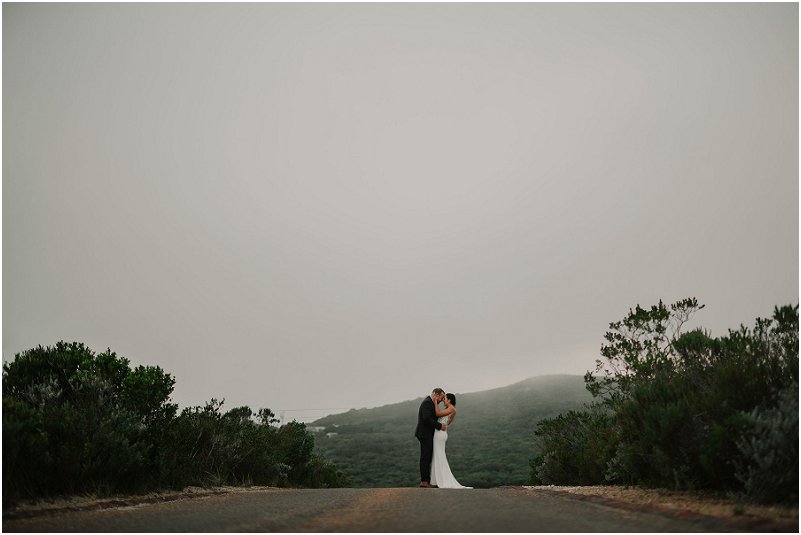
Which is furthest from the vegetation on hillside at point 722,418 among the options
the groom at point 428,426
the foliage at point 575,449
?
the groom at point 428,426

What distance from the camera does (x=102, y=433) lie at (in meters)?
11.5

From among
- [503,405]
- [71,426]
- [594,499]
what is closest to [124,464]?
[71,426]

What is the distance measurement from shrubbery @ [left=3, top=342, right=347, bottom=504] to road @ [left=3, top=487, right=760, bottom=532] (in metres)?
1.10

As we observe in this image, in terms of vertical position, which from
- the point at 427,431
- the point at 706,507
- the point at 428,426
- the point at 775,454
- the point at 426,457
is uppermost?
the point at 428,426

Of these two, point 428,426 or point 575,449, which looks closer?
point 575,449

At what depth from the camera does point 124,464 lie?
11.7 meters

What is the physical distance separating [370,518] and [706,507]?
403cm

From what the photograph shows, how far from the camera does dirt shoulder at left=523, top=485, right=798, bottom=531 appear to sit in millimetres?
6889

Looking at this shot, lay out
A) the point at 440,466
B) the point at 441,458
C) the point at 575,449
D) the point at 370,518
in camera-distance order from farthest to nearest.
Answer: the point at 441,458, the point at 440,466, the point at 575,449, the point at 370,518

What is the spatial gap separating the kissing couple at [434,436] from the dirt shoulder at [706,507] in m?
9.28

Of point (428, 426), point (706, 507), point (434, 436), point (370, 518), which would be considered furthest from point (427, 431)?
point (706, 507)

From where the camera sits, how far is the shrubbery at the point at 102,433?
9.80 m

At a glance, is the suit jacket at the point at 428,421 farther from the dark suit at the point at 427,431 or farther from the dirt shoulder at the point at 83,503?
the dirt shoulder at the point at 83,503

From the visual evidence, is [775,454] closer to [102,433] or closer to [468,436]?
[102,433]
